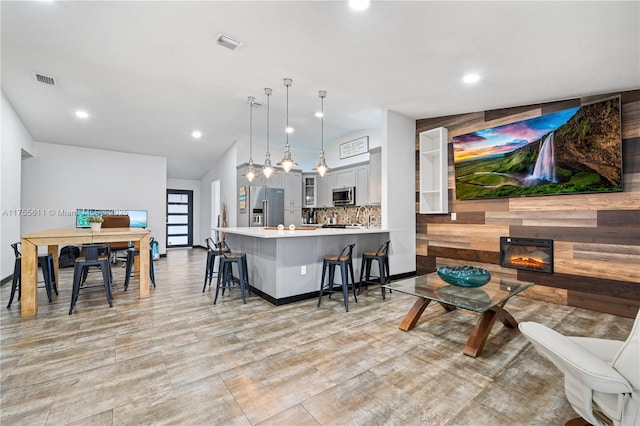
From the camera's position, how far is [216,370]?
86.4 inches

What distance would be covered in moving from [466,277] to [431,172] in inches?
112

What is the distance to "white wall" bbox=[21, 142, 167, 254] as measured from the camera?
6.46 meters

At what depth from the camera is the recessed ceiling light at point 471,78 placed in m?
3.41

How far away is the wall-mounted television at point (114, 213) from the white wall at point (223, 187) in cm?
209

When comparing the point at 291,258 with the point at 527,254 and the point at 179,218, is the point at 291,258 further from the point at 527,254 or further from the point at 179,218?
the point at 179,218

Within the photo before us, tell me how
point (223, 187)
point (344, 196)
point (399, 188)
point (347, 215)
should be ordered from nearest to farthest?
point (399, 188) < point (344, 196) < point (347, 215) < point (223, 187)

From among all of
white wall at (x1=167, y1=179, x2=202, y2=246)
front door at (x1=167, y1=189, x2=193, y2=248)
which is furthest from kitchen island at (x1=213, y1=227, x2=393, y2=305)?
front door at (x1=167, y1=189, x2=193, y2=248)

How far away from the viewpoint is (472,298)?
Result: 99.2 inches

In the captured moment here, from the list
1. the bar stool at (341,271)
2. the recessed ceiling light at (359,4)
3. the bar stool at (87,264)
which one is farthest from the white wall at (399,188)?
the bar stool at (87,264)

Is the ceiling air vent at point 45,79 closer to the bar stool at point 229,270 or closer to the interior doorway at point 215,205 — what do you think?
the bar stool at point 229,270

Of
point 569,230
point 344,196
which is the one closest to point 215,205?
point 344,196

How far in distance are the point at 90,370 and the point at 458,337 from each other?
3.16 metres

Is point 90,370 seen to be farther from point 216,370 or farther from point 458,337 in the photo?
point 458,337

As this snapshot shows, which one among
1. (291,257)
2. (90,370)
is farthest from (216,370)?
(291,257)
